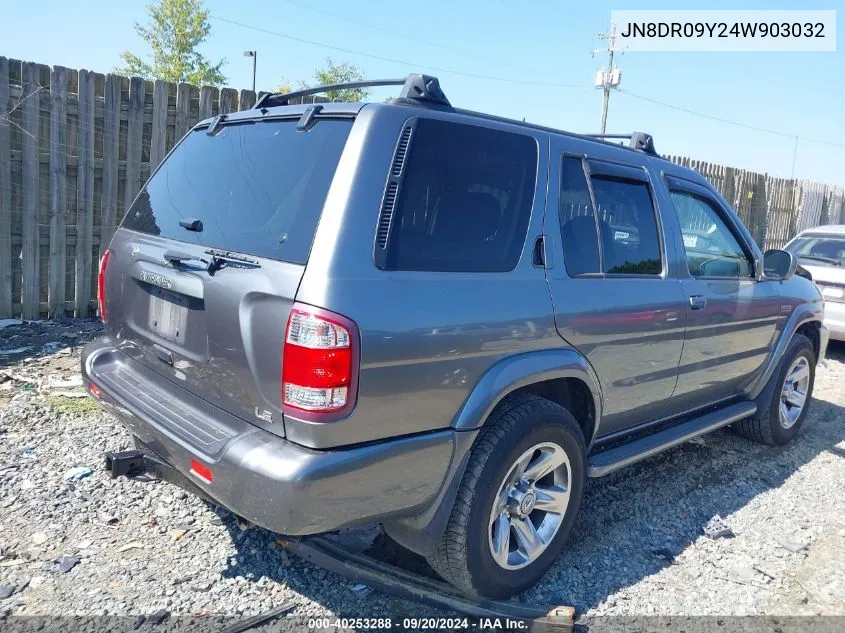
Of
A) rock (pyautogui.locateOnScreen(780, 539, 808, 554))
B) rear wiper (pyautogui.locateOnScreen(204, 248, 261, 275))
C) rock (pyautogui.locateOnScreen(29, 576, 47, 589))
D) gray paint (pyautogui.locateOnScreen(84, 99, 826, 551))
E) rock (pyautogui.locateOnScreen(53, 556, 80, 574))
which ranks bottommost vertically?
rock (pyautogui.locateOnScreen(29, 576, 47, 589))

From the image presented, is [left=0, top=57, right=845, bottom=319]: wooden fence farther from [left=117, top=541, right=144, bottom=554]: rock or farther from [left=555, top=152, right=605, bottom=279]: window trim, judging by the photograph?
[left=555, top=152, right=605, bottom=279]: window trim

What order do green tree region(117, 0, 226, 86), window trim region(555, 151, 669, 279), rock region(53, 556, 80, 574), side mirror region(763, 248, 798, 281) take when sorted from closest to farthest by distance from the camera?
rock region(53, 556, 80, 574), window trim region(555, 151, 669, 279), side mirror region(763, 248, 798, 281), green tree region(117, 0, 226, 86)

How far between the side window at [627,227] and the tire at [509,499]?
0.89 meters

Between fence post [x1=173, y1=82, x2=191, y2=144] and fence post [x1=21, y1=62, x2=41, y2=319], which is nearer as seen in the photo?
fence post [x1=21, y1=62, x2=41, y2=319]

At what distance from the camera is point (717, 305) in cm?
394

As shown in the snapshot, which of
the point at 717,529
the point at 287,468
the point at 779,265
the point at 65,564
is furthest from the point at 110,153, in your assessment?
the point at 717,529

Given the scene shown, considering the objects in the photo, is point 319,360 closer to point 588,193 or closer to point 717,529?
point 588,193

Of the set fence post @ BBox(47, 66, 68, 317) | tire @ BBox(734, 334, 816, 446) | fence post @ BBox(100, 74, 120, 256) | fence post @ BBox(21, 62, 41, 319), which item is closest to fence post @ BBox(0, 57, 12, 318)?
fence post @ BBox(21, 62, 41, 319)

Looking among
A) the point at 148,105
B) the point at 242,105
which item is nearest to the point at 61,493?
the point at 148,105

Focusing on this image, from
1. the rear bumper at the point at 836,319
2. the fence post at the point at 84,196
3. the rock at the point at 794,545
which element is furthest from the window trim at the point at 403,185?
the rear bumper at the point at 836,319

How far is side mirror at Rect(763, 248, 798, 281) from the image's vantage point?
455cm

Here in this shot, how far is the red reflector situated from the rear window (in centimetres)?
79

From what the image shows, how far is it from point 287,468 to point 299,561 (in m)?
1.16

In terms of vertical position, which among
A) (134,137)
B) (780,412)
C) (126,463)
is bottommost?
(780,412)
